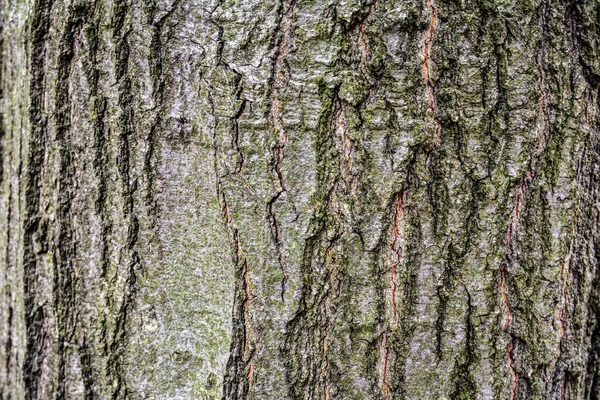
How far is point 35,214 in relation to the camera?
3.21 feet

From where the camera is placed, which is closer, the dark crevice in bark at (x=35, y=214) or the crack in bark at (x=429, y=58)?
the crack in bark at (x=429, y=58)

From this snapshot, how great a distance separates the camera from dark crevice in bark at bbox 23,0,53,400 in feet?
3.11

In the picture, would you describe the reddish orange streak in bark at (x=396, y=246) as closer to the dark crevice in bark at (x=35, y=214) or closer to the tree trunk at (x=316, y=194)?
the tree trunk at (x=316, y=194)

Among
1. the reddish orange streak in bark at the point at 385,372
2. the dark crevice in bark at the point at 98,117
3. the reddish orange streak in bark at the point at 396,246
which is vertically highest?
the dark crevice in bark at the point at 98,117

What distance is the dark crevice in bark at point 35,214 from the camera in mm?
949

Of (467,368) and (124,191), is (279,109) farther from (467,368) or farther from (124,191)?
(467,368)

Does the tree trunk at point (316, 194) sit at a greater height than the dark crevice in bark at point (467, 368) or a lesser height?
greater

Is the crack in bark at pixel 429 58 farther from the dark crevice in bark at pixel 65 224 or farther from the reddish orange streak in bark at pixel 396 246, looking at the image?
the dark crevice in bark at pixel 65 224

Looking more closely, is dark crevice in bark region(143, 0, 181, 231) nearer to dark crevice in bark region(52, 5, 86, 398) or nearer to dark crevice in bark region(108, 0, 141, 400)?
dark crevice in bark region(108, 0, 141, 400)

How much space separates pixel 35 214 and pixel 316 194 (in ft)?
2.05

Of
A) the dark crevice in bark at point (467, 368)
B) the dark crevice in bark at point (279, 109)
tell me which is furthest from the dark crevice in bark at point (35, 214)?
the dark crevice in bark at point (467, 368)

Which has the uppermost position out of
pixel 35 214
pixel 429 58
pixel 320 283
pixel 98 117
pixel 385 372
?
pixel 429 58

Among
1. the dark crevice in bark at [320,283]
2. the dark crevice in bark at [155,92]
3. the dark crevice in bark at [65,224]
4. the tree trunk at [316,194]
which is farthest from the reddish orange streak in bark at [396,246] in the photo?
the dark crevice in bark at [65,224]

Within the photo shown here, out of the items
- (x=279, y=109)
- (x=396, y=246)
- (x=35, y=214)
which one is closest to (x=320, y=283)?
Answer: (x=396, y=246)
